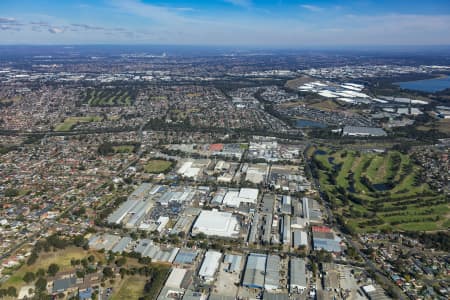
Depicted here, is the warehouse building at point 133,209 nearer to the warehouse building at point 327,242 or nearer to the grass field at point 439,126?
the warehouse building at point 327,242

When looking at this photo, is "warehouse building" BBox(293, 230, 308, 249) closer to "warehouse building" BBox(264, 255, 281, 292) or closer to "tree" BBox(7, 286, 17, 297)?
"warehouse building" BBox(264, 255, 281, 292)

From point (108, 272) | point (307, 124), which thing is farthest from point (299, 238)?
point (307, 124)

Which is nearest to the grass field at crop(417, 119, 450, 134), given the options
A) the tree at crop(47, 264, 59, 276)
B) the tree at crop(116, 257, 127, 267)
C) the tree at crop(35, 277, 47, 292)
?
the tree at crop(116, 257, 127, 267)

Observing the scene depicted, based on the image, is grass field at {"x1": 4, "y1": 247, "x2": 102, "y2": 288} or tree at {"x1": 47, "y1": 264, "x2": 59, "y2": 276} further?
tree at {"x1": 47, "y1": 264, "x2": 59, "y2": 276}

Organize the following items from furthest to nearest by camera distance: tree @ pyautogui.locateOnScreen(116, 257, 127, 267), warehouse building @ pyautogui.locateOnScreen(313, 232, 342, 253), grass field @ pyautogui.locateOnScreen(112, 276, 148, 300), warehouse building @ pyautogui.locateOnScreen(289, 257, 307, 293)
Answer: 1. warehouse building @ pyautogui.locateOnScreen(313, 232, 342, 253)
2. tree @ pyautogui.locateOnScreen(116, 257, 127, 267)
3. warehouse building @ pyautogui.locateOnScreen(289, 257, 307, 293)
4. grass field @ pyautogui.locateOnScreen(112, 276, 148, 300)

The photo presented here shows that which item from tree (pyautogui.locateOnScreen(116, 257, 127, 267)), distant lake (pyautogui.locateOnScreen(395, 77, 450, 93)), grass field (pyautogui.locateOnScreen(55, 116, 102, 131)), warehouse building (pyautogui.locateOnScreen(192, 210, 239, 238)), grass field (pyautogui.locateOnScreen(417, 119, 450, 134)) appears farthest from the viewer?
distant lake (pyautogui.locateOnScreen(395, 77, 450, 93))

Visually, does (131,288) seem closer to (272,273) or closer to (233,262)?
(233,262)

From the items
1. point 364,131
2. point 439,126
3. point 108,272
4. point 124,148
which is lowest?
point 108,272
